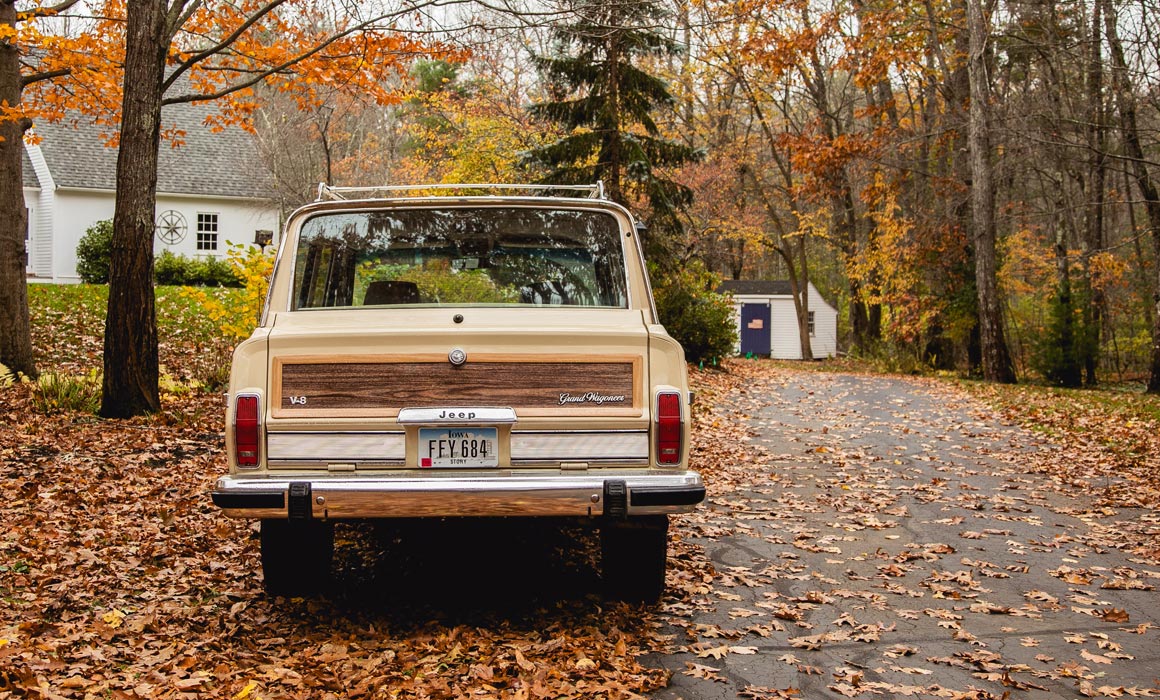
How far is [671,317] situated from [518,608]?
642 inches

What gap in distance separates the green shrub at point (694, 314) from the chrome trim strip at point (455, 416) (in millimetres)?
15751

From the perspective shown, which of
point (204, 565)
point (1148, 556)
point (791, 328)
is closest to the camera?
point (204, 565)

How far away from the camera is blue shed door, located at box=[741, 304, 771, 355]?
47.8 metres

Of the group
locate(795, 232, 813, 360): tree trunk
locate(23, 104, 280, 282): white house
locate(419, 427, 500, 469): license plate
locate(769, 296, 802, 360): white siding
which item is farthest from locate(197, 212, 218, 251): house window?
locate(419, 427, 500, 469): license plate

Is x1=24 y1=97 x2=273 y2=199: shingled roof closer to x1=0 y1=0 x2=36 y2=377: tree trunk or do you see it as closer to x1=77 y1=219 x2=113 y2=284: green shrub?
x1=77 y1=219 x2=113 y2=284: green shrub

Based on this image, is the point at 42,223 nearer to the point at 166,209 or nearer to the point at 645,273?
the point at 166,209

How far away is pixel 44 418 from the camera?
10.6 meters

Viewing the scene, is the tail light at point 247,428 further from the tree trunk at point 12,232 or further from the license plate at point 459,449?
the tree trunk at point 12,232

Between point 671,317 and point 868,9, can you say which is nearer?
point 671,317

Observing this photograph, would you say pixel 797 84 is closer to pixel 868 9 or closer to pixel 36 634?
pixel 868 9

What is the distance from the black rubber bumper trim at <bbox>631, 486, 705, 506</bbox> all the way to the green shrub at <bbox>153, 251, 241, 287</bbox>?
2623 cm

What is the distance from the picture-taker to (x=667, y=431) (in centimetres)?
489

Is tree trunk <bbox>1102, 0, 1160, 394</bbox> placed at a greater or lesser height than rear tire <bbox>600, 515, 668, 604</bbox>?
greater

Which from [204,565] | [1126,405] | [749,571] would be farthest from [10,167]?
[1126,405]
